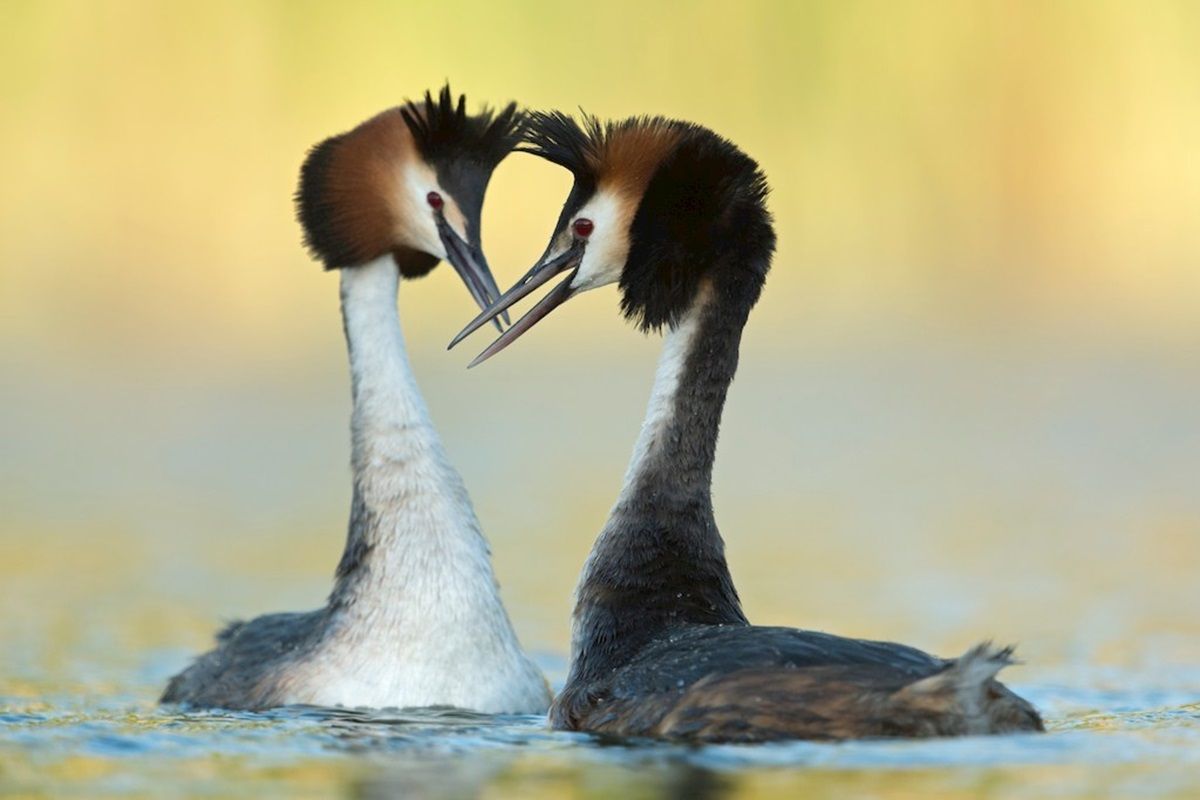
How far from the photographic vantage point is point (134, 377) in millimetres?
22578

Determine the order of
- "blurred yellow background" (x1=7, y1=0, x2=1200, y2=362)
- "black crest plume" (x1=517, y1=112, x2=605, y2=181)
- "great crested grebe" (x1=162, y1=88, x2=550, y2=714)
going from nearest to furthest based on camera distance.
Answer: "black crest plume" (x1=517, y1=112, x2=605, y2=181)
"great crested grebe" (x1=162, y1=88, x2=550, y2=714)
"blurred yellow background" (x1=7, y1=0, x2=1200, y2=362)

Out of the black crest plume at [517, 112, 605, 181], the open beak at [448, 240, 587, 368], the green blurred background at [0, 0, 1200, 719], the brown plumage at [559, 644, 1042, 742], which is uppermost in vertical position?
the green blurred background at [0, 0, 1200, 719]

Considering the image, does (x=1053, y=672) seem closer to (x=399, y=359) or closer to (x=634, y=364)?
(x=399, y=359)

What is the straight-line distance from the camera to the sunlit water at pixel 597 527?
6785 millimetres

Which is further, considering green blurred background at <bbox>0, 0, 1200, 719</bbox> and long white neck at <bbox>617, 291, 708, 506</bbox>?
green blurred background at <bbox>0, 0, 1200, 719</bbox>

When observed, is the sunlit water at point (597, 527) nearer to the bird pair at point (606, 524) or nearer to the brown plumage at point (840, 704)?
the brown plumage at point (840, 704)

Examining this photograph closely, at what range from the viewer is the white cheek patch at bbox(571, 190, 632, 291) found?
27.2ft

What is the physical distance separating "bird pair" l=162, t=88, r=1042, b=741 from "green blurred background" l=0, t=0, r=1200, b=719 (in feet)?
10.5

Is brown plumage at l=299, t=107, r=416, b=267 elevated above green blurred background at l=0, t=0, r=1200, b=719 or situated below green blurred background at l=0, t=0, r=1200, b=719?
below

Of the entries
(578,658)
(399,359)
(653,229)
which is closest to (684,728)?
(578,658)

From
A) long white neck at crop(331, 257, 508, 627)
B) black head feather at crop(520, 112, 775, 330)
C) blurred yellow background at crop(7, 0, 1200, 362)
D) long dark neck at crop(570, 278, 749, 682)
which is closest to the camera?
long dark neck at crop(570, 278, 749, 682)

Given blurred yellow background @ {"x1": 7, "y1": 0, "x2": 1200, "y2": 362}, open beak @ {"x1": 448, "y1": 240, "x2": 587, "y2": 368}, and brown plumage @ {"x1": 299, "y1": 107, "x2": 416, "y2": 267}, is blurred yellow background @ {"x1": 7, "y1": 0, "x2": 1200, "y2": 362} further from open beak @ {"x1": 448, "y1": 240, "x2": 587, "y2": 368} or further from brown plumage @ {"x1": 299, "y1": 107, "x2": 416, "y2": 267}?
open beak @ {"x1": 448, "y1": 240, "x2": 587, "y2": 368}

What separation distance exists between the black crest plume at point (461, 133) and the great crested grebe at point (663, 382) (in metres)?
1.03

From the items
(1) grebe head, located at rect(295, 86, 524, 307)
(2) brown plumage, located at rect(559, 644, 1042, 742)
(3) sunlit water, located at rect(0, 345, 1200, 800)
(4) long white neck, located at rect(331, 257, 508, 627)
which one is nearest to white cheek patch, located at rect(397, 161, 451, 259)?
(1) grebe head, located at rect(295, 86, 524, 307)
